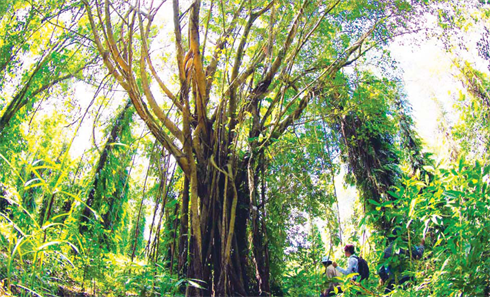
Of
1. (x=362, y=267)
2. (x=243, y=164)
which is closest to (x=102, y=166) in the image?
(x=243, y=164)

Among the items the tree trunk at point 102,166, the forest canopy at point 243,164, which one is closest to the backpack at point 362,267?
the forest canopy at point 243,164

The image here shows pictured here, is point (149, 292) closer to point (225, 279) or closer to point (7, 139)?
point (225, 279)

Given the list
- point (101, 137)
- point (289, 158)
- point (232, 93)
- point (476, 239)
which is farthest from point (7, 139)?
point (476, 239)

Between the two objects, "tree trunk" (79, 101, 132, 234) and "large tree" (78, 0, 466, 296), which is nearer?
"large tree" (78, 0, 466, 296)

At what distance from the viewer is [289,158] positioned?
3.63 m

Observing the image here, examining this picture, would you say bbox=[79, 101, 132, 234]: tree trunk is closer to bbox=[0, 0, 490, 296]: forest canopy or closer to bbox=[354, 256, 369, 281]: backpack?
bbox=[0, 0, 490, 296]: forest canopy

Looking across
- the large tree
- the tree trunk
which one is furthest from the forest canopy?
the tree trunk

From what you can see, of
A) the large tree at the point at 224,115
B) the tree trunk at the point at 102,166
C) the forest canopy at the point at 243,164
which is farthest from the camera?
the tree trunk at the point at 102,166

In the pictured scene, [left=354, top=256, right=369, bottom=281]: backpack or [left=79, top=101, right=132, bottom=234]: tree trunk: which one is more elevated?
[left=79, top=101, right=132, bottom=234]: tree trunk

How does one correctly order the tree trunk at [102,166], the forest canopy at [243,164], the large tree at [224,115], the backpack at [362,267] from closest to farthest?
the forest canopy at [243,164] → the large tree at [224,115] → the backpack at [362,267] → the tree trunk at [102,166]

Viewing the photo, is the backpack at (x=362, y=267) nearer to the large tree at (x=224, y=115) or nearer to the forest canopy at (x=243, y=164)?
the forest canopy at (x=243, y=164)

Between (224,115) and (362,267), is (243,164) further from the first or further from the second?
(362,267)

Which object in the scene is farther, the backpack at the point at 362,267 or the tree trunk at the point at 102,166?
the tree trunk at the point at 102,166

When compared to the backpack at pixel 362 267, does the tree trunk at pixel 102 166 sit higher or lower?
higher
